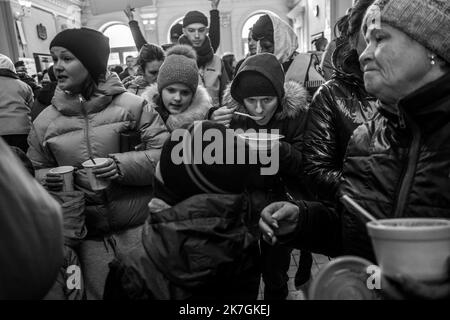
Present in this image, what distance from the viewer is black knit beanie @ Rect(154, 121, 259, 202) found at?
1.20m

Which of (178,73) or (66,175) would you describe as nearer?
(66,175)

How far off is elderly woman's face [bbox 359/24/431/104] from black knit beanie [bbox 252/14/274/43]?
6.85ft

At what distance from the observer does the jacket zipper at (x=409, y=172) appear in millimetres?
1056

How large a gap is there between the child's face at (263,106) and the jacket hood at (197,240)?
1.22 meters

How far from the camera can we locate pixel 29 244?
0.68m

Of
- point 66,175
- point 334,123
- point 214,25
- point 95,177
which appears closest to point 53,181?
point 66,175

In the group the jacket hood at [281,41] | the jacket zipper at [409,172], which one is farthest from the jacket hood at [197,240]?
the jacket hood at [281,41]

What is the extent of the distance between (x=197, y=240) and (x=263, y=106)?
1.40m

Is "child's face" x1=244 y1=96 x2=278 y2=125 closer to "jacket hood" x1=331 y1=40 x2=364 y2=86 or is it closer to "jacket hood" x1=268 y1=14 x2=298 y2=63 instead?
"jacket hood" x1=331 y1=40 x2=364 y2=86

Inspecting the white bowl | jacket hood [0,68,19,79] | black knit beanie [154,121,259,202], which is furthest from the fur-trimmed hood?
jacket hood [0,68,19,79]

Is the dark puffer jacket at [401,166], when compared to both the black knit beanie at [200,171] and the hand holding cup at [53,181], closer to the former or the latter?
the black knit beanie at [200,171]

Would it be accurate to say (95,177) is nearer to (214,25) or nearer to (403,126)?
(403,126)

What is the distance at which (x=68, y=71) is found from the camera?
200cm
